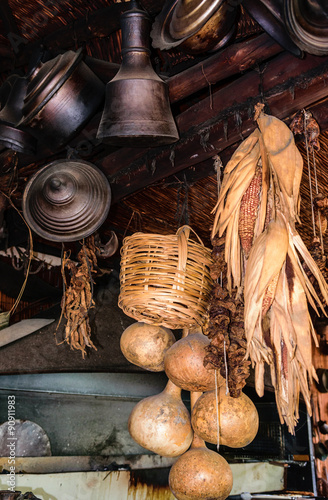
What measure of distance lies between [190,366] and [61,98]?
4.64 ft

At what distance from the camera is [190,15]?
1.98m

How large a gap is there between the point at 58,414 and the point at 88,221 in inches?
93.0

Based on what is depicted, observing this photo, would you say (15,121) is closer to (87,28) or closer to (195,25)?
(87,28)

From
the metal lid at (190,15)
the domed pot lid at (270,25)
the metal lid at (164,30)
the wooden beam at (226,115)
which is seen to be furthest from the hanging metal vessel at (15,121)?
the domed pot lid at (270,25)

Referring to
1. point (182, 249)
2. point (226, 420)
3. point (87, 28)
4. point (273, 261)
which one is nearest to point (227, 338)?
point (273, 261)

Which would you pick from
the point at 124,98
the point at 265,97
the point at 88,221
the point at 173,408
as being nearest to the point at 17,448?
the point at 173,408

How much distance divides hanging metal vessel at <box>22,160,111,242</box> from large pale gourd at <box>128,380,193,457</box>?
38.3 inches

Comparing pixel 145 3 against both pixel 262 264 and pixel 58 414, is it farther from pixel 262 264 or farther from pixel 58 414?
pixel 58 414

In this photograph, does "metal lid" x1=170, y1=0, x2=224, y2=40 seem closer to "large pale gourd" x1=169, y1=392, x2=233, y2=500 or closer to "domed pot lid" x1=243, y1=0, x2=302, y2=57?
"domed pot lid" x1=243, y1=0, x2=302, y2=57

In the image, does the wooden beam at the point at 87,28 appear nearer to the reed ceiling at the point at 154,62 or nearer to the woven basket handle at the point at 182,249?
the reed ceiling at the point at 154,62

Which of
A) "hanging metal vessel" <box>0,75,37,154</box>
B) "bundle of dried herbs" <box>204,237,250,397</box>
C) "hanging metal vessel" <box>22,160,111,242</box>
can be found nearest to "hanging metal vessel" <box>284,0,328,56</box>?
"bundle of dried herbs" <box>204,237,250,397</box>

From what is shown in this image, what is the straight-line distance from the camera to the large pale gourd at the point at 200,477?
238cm

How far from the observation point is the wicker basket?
2150 millimetres

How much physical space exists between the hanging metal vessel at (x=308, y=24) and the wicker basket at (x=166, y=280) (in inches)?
36.9
